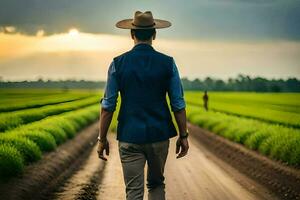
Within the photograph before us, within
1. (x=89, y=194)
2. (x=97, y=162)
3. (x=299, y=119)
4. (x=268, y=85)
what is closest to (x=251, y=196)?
(x=89, y=194)

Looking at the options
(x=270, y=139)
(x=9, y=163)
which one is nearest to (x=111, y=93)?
(x=9, y=163)

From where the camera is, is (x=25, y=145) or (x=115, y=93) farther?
(x=25, y=145)

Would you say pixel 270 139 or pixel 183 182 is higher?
pixel 270 139

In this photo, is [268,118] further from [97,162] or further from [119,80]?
[119,80]

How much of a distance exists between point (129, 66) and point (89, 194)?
5.34 m

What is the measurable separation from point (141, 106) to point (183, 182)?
21.5 feet

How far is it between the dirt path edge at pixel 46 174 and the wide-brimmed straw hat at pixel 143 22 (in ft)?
16.2

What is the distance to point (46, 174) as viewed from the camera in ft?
42.3

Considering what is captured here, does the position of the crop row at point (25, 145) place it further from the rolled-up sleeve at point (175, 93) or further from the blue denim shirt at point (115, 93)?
the rolled-up sleeve at point (175, 93)

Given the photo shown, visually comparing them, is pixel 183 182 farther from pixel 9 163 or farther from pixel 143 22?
pixel 143 22

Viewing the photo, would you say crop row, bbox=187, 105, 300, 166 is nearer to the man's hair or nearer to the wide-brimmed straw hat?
the wide-brimmed straw hat

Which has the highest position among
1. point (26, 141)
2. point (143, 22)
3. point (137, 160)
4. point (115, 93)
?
point (143, 22)

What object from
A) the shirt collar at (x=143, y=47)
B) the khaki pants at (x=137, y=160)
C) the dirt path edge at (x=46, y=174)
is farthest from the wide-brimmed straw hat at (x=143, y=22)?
the dirt path edge at (x=46, y=174)

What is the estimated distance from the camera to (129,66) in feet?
19.0
